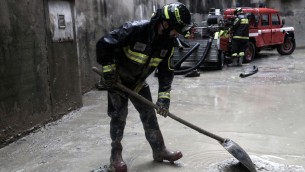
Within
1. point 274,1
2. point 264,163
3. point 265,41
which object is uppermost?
point 274,1

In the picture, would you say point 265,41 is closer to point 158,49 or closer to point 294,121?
point 294,121

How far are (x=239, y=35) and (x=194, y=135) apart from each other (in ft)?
21.6

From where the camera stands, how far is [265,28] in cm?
1202

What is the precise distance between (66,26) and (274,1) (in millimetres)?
13011

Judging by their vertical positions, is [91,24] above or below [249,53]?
above

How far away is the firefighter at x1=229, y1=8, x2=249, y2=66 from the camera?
1055cm

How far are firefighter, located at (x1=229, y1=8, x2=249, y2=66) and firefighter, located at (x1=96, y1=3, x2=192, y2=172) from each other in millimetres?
7493

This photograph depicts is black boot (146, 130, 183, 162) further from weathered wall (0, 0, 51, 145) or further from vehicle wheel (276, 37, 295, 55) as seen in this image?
vehicle wheel (276, 37, 295, 55)

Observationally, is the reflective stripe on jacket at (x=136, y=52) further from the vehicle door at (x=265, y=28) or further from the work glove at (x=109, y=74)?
the vehicle door at (x=265, y=28)

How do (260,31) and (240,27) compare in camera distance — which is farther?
(260,31)

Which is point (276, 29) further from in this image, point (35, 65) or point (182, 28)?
point (182, 28)

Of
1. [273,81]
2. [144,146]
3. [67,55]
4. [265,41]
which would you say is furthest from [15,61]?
[265,41]

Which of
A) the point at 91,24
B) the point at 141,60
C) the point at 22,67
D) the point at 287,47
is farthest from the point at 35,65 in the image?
the point at 287,47

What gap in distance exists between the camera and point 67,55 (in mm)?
5586
